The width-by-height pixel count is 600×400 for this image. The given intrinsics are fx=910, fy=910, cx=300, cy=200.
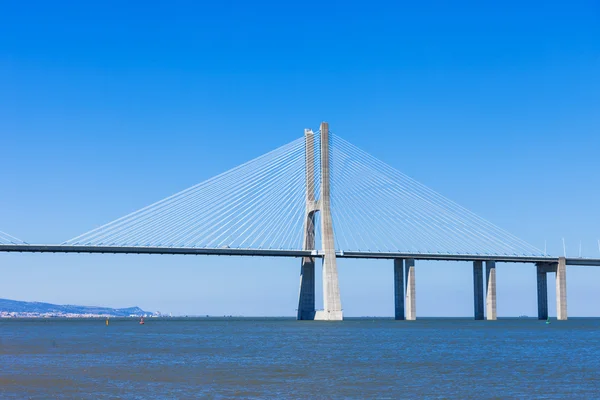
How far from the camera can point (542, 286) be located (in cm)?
11975

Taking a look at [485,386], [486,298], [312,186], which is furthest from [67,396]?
[486,298]

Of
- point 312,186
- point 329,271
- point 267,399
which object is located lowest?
point 267,399

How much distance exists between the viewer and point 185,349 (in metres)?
49.3

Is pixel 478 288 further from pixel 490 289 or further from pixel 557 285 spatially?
pixel 557 285

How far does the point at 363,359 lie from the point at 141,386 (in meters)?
14.4

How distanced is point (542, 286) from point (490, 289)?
11.3 meters

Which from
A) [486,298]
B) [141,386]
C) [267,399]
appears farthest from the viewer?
[486,298]

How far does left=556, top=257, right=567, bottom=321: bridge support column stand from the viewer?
374ft

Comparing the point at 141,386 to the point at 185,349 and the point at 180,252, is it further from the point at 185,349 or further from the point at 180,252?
the point at 180,252

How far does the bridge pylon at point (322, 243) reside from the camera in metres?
88.4

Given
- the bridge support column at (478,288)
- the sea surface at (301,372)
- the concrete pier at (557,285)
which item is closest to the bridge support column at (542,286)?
the concrete pier at (557,285)

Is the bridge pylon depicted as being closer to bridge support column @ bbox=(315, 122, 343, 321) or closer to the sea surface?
bridge support column @ bbox=(315, 122, 343, 321)

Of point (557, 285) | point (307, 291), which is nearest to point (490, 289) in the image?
point (557, 285)

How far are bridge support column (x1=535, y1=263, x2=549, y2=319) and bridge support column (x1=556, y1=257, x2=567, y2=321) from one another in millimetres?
2311
